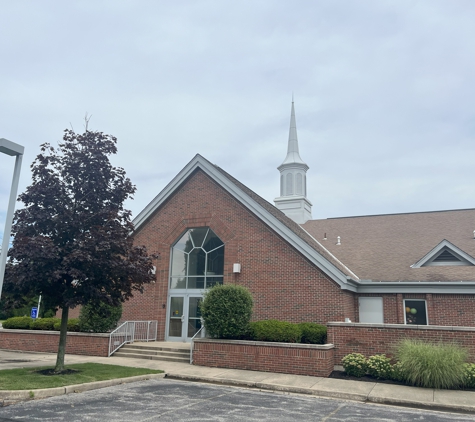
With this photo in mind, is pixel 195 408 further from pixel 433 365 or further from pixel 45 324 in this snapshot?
pixel 45 324

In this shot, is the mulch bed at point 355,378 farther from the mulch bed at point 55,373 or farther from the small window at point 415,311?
the mulch bed at point 55,373

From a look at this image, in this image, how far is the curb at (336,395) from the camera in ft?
30.8

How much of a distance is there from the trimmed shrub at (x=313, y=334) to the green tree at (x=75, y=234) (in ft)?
18.7

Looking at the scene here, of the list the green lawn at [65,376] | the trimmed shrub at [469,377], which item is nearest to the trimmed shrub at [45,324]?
the green lawn at [65,376]

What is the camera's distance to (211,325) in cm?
1453

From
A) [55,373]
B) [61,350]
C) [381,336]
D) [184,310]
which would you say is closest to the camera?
[55,373]

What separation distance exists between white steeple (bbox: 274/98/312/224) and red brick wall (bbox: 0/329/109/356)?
1614 cm

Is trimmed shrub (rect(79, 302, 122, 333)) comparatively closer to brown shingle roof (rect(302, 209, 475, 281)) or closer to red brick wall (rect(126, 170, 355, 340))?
red brick wall (rect(126, 170, 355, 340))

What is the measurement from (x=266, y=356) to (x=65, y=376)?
5.91m

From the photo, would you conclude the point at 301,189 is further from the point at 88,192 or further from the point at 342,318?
the point at 88,192

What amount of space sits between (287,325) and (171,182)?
9511 mm

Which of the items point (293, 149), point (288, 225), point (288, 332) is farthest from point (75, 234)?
point (293, 149)

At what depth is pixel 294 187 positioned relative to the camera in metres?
31.1

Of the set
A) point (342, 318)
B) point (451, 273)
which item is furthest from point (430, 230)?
point (342, 318)
